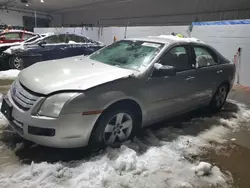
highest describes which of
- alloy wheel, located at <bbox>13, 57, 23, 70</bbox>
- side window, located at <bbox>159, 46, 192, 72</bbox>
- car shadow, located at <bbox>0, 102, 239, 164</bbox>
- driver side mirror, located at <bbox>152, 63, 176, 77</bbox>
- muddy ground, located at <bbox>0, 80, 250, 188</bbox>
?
side window, located at <bbox>159, 46, 192, 72</bbox>

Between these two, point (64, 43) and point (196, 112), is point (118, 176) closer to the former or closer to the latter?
point (196, 112)

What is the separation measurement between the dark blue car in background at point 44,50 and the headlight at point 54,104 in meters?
5.51

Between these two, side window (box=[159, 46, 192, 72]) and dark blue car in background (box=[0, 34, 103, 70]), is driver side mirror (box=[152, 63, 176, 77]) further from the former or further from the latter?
dark blue car in background (box=[0, 34, 103, 70])

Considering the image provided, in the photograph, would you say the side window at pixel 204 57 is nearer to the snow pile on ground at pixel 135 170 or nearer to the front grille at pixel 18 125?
the snow pile on ground at pixel 135 170

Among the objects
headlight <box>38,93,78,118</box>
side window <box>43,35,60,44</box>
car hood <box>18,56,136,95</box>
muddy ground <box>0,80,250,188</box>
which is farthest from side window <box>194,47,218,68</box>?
side window <box>43,35,60,44</box>

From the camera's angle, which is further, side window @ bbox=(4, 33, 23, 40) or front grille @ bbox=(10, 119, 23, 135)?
side window @ bbox=(4, 33, 23, 40)

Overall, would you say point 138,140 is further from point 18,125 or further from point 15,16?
point 15,16

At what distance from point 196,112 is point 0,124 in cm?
331

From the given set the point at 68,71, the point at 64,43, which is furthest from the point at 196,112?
the point at 64,43

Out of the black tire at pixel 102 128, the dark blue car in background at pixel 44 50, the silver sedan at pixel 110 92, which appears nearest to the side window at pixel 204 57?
the silver sedan at pixel 110 92

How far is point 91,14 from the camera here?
20.1m

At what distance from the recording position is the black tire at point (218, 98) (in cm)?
422

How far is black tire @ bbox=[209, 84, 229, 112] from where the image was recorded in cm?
Answer: 422

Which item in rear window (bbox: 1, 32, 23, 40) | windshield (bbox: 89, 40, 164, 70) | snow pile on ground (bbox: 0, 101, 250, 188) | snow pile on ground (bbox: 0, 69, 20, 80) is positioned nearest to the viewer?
snow pile on ground (bbox: 0, 101, 250, 188)
